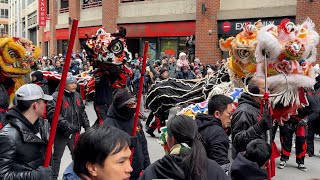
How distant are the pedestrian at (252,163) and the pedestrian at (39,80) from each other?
215 inches

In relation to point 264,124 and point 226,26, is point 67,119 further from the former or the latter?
point 226,26

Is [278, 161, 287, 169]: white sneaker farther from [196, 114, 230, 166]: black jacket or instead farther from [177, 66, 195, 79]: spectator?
[177, 66, 195, 79]: spectator

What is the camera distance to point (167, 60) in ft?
56.4

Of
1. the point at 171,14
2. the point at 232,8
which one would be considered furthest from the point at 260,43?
the point at 171,14

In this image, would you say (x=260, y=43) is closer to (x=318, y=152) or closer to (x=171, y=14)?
(x=318, y=152)

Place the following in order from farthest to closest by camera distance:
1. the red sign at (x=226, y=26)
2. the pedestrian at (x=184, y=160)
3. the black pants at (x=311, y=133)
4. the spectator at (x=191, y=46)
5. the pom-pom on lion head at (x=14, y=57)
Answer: the spectator at (x=191, y=46)
the red sign at (x=226, y=26)
the black pants at (x=311, y=133)
the pom-pom on lion head at (x=14, y=57)
the pedestrian at (x=184, y=160)

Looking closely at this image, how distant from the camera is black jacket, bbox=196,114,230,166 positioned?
384cm

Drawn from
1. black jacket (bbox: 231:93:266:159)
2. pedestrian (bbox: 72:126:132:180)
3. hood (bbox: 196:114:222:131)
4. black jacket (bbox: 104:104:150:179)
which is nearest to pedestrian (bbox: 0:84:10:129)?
black jacket (bbox: 104:104:150:179)

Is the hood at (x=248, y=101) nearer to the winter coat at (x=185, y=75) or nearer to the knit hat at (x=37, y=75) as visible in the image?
the knit hat at (x=37, y=75)

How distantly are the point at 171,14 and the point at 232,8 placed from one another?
147 inches

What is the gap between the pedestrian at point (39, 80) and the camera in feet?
26.8

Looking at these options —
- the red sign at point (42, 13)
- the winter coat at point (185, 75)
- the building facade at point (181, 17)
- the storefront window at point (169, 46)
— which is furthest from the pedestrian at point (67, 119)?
the red sign at point (42, 13)

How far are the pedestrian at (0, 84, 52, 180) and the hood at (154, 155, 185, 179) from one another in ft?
2.93

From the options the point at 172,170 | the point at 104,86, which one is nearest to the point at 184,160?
the point at 172,170
